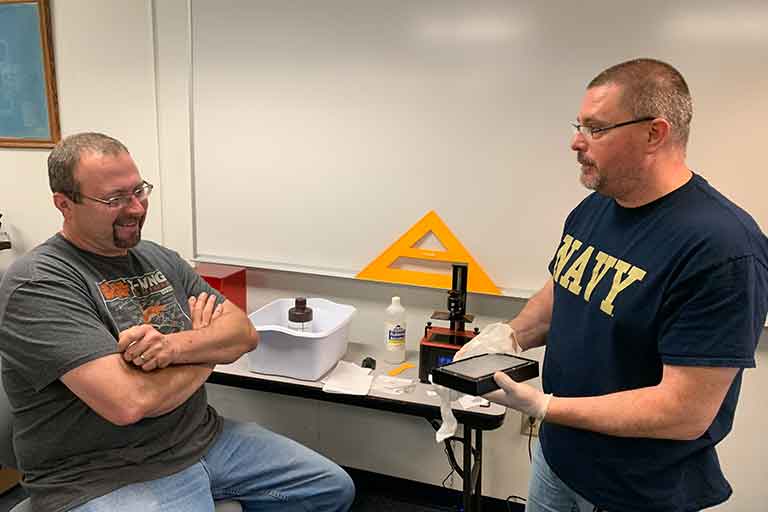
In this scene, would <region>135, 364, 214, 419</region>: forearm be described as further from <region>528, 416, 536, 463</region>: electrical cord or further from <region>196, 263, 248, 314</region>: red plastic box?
<region>528, 416, 536, 463</region>: electrical cord

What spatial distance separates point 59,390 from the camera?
1.42 metres

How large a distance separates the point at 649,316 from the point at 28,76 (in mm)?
2814

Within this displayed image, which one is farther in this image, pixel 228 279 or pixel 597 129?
pixel 228 279

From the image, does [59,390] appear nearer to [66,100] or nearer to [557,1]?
[66,100]

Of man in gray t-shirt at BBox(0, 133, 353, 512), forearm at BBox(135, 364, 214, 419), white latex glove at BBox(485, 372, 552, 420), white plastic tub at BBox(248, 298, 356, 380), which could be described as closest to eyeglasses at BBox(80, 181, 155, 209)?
man in gray t-shirt at BBox(0, 133, 353, 512)

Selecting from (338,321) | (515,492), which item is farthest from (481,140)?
(515,492)

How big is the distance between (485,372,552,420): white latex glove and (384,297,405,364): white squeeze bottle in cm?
89

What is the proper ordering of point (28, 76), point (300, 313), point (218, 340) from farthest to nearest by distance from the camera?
1. point (28, 76)
2. point (300, 313)
3. point (218, 340)

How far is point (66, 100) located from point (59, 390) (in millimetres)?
1704

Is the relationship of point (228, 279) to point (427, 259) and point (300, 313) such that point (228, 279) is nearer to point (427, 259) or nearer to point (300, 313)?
point (300, 313)

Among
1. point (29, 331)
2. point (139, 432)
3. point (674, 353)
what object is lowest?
point (139, 432)

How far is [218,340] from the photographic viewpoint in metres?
1.63

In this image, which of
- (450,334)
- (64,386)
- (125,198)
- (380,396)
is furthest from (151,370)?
(450,334)

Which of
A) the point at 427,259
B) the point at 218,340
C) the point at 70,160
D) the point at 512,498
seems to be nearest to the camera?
the point at 70,160
